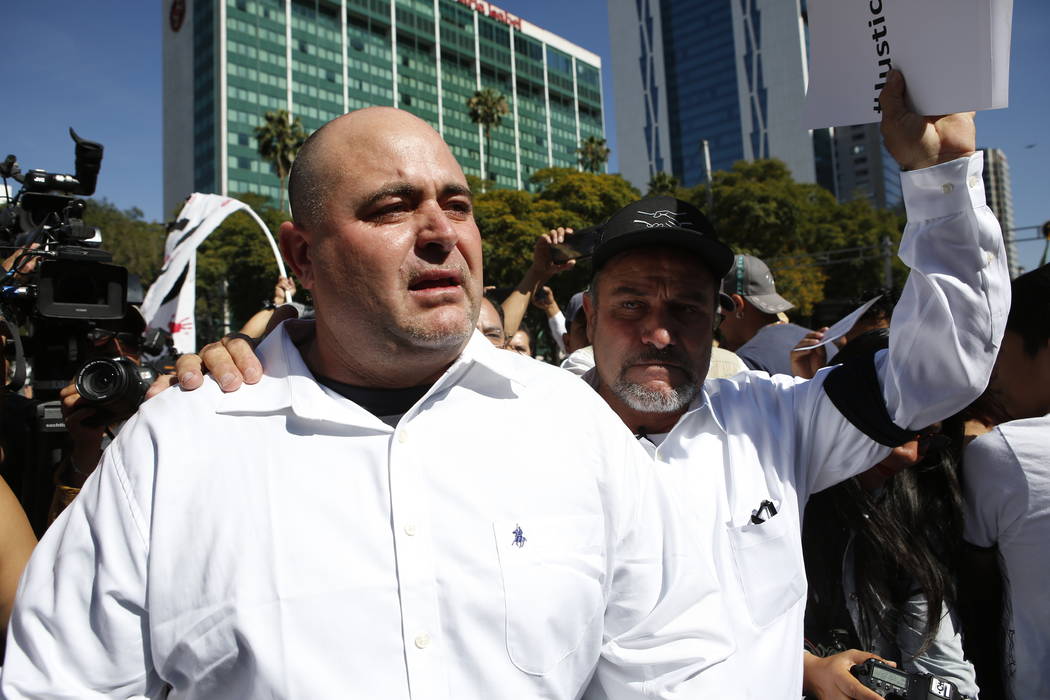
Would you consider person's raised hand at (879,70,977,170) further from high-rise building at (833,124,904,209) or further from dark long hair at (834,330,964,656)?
high-rise building at (833,124,904,209)

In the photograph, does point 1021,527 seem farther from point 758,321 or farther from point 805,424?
point 758,321

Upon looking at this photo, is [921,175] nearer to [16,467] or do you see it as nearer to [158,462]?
[158,462]

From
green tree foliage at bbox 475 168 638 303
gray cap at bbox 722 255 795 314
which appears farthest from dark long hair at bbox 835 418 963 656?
green tree foliage at bbox 475 168 638 303

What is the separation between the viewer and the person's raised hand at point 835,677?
182 cm

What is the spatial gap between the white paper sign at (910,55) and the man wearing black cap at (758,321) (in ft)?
7.97

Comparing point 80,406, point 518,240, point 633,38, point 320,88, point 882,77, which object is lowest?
point 80,406

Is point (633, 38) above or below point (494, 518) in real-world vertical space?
above

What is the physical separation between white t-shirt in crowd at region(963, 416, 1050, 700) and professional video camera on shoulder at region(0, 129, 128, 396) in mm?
3541

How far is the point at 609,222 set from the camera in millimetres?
2568

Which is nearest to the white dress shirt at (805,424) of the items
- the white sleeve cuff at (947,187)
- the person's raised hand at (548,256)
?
the white sleeve cuff at (947,187)

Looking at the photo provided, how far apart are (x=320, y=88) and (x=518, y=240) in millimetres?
54101

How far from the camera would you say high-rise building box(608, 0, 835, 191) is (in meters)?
96.3

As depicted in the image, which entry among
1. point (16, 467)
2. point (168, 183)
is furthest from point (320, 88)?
point (16, 467)

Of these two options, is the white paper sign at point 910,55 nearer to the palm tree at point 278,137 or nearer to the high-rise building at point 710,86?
the palm tree at point 278,137
